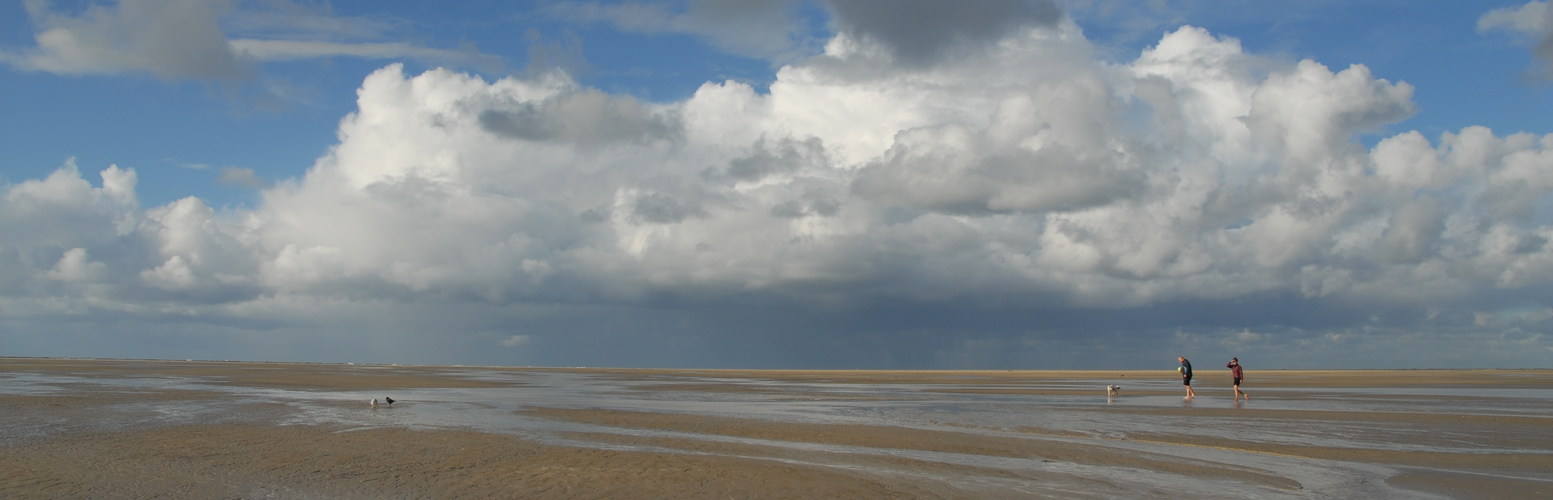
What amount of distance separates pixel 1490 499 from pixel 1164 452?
5.95 meters

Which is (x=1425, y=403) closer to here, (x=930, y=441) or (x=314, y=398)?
(x=930, y=441)

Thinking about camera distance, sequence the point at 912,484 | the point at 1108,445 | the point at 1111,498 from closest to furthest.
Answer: the point at 1111,498, the point at 912,484, the point at 1108,445

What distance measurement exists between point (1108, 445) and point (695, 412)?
A: 47.5ft

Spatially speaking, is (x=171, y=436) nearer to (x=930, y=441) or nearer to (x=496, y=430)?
(x=496, y=430)

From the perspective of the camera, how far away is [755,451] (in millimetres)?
17969

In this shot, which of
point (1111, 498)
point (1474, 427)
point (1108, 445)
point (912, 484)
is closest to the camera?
point (1111, 498)

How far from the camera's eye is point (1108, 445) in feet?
63.2

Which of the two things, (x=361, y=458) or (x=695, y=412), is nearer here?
(x=361, y=458)

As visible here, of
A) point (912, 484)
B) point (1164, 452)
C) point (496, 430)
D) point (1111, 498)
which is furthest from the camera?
point (496, 430)

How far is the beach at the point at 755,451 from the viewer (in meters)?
13.4

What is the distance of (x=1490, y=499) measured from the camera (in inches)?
499

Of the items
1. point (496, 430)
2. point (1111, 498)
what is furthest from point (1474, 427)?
point (496, 430)

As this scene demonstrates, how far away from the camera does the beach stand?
44.0ft

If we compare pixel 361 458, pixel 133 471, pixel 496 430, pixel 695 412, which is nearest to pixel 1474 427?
pixel 695 412
